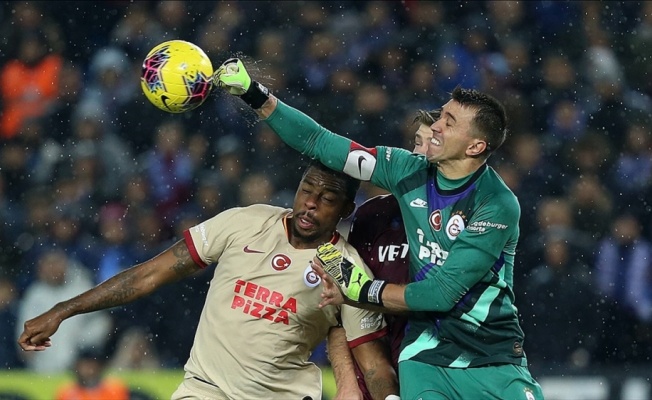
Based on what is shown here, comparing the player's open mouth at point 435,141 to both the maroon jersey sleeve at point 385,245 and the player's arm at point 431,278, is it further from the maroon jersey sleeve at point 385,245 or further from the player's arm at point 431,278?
the maroon jersey sleeve at point 385,245

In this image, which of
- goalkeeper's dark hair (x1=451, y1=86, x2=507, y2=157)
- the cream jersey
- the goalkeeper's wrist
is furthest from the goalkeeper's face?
goalkeeper's dark hair (x1=451, y1=86, x2=507, y2=157)

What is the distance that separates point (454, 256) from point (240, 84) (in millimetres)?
→ 1148

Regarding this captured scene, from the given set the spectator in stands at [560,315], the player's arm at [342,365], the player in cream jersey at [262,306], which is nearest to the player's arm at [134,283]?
the player in cream jersey at [262,306]

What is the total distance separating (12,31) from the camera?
1020 centimetres

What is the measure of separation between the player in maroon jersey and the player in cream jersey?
0.09 m

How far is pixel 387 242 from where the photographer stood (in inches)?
215

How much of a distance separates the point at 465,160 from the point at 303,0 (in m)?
5.66

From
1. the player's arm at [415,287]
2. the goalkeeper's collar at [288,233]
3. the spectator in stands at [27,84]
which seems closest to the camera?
the player's arm at [415,287]

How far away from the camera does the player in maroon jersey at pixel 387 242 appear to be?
17.7ft

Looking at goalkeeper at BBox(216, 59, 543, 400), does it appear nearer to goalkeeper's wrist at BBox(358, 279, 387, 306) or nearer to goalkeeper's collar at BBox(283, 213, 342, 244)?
goalkeeper's wrist at BBox(358, 279, 387, 306)

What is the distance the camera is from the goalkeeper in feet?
15.8

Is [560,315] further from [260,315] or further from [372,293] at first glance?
[372,293]

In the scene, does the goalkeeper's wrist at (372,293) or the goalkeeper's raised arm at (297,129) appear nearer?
the goalkeeper's wrist at (372,293)

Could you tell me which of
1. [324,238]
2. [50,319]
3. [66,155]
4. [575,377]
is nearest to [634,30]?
[575,377]
